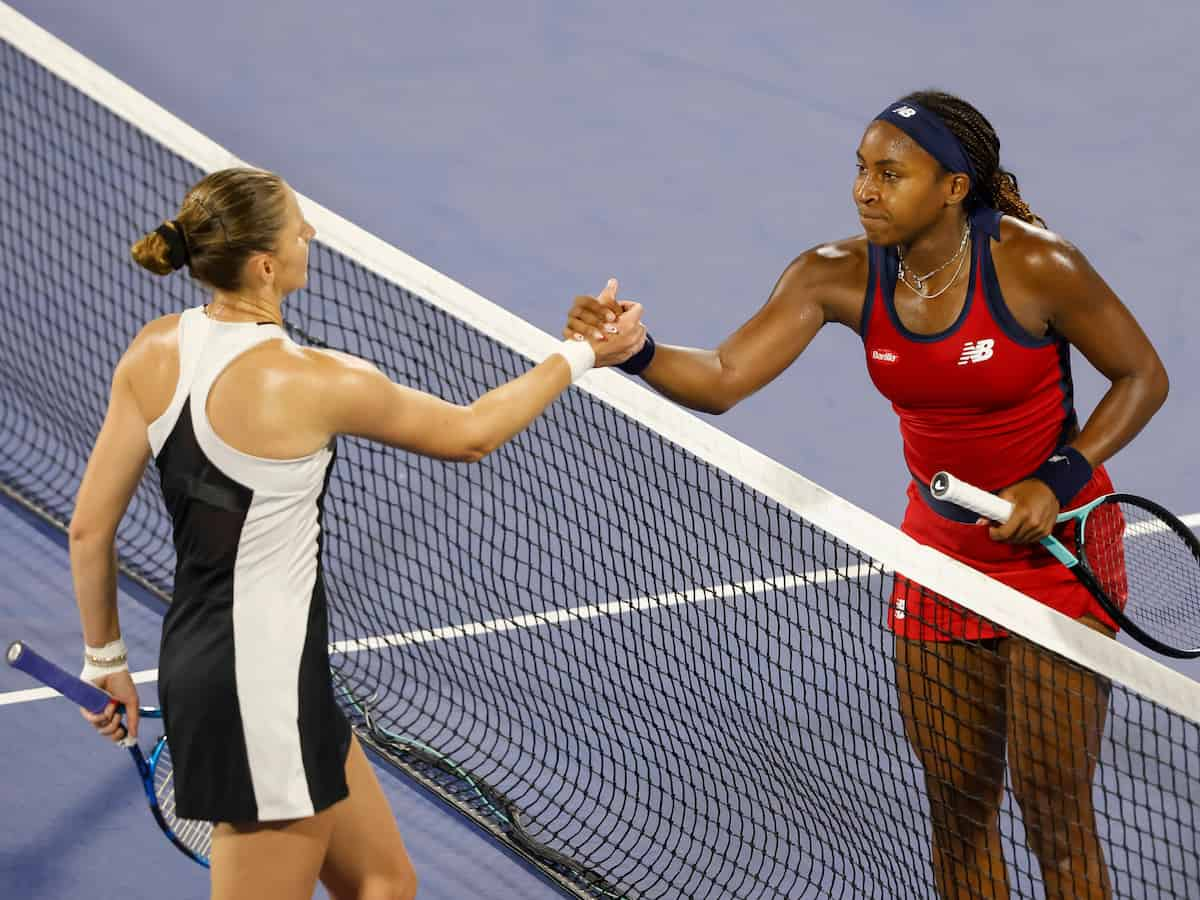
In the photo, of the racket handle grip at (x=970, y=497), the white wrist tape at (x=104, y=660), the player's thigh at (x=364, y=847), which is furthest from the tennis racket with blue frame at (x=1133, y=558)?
the white wrist tape at (x=104, y=660)

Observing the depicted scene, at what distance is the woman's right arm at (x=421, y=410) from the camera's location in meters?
2.86

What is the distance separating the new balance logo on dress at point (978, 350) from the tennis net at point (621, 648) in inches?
16.9

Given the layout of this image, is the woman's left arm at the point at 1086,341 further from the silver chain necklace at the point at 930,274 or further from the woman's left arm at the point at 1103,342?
the silver chain necklace at the point at 930,274

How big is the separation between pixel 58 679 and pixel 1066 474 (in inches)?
82.9

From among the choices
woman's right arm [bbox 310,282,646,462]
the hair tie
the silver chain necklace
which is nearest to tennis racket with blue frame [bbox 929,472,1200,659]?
the silver chain necklace

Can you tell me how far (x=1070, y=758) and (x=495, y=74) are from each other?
6.06 m

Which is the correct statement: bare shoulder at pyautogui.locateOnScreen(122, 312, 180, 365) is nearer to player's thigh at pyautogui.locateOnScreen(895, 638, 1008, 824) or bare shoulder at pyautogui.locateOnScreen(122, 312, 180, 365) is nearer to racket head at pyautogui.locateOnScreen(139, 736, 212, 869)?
racket head at pyautogui.locateOnScreen(139, 736, 212, 869)

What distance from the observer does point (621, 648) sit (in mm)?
5207

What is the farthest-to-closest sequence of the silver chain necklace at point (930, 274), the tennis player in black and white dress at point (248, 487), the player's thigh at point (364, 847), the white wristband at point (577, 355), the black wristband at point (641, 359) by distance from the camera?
the black wristband at point (641, 359) < the silver chain necklace at point (930, 274) < the white wristband at point (577, 355) < the player's thigh at point (364, 847) < the tennis player in black and white dress at point (248, 487)

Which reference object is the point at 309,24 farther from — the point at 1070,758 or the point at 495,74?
the point at 1070,758

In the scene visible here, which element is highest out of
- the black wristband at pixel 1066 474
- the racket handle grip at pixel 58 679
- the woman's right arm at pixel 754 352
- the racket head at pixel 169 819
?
the black wristband at pixel 1066 474

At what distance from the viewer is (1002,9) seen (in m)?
9.53

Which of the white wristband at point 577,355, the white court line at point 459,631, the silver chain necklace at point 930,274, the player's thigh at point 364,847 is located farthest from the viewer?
the white court line at point 459,631

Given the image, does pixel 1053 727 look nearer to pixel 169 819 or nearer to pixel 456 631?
pixel 169 819
